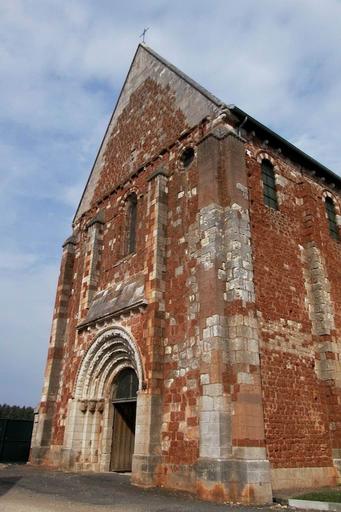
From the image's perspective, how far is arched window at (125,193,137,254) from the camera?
15.1m

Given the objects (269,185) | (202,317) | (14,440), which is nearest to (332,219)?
(269,185)

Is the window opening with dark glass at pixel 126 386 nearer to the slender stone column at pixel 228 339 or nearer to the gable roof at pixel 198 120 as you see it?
the slender stone column at pixel 228 339

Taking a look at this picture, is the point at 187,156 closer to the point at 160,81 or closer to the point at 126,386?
the point at 160,81

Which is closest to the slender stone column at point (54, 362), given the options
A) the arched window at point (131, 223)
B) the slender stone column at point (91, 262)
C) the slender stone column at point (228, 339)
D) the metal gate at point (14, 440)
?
the slender stone column at point (91, 262)

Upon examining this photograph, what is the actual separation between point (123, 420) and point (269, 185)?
8500 mm

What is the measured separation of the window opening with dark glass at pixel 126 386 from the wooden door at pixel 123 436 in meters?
0.19

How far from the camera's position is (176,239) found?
1252 centimetres

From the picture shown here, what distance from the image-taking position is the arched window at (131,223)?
15.1m

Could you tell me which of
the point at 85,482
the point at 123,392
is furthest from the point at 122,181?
the point at 85,482

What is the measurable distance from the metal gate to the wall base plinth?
10.8 metres

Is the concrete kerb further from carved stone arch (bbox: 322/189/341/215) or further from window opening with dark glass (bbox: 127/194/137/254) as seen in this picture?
carved stone arch (bbox: 322/189/341/215)

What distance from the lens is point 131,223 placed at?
15.4 meters

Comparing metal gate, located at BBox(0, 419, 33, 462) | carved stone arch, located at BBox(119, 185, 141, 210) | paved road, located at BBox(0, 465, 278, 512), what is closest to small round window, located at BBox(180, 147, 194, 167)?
carved stone arch, located at BBox(119, 185, 141, 210)

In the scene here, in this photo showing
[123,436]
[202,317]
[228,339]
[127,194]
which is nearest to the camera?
[228,339]
